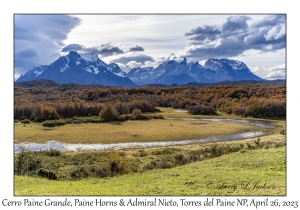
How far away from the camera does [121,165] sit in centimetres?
2053

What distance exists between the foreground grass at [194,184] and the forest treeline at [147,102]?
2305 centimetres

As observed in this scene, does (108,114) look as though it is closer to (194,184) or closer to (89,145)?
(89,145)

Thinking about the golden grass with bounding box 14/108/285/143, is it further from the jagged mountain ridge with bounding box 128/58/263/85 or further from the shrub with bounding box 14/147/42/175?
the jagged mountain ridge with bounding box 128/58/263/85

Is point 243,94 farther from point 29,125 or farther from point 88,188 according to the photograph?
point 88,188

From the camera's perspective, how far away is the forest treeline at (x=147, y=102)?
55941 millimetres

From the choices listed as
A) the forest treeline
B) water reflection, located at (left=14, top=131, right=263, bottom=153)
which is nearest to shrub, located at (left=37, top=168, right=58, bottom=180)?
water reflection, located at (left=14, top=131, right=263, bottom=153)

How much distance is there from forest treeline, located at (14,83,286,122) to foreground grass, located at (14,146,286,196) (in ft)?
75.6

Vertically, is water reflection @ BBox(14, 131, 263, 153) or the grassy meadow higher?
the grassy meadow

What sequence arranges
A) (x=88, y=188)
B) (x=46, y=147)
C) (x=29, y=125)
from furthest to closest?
1. (x=29, y=125)
2. (x=46, y=147)
3. (x=88, y=188)

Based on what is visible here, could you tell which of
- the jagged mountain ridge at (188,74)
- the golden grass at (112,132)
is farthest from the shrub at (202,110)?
the golden grass at (112,132)

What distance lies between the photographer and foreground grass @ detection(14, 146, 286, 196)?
13.1 metres

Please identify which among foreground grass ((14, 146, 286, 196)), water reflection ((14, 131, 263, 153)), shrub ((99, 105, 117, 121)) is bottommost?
water reflection ((14, 131, 263, 153))

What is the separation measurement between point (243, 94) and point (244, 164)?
73271 mm

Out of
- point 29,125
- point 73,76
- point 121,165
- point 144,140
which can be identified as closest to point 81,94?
point 73,76
